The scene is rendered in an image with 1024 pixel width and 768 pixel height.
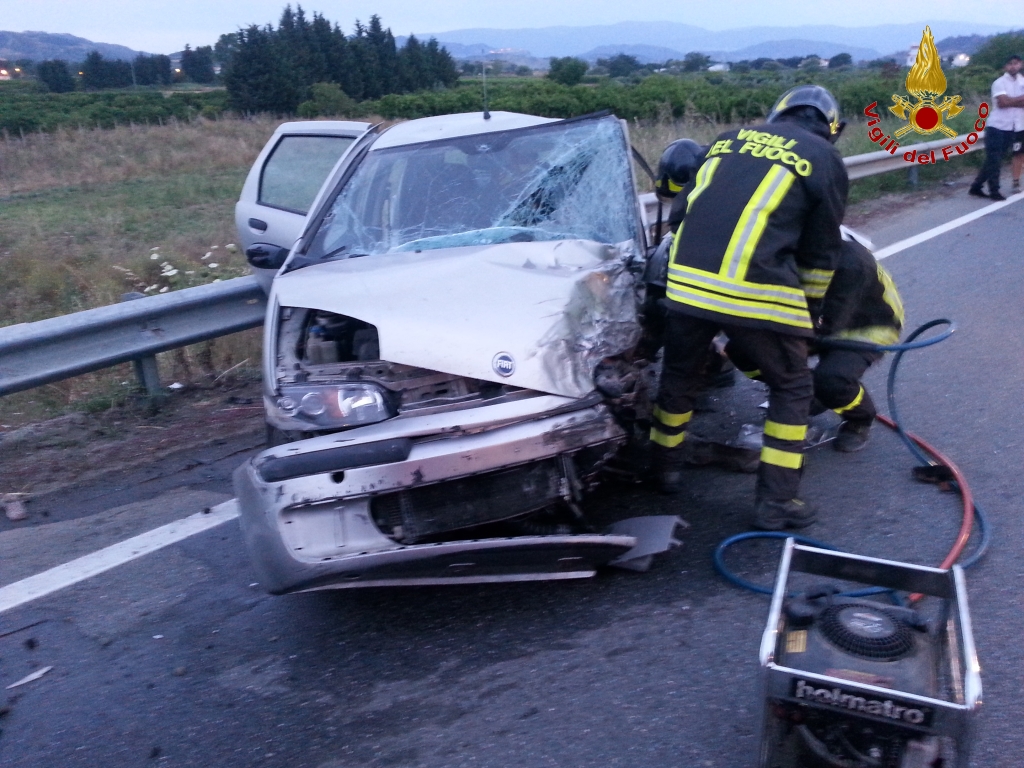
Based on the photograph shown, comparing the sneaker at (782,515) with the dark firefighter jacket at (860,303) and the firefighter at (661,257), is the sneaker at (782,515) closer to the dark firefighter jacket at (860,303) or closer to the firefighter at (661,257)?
the firefighter at (661,257)

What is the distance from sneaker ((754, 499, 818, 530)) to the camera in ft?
12.7

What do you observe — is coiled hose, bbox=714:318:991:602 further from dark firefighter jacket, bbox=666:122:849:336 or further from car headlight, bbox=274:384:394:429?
car headlight, bbox=274:384:394:429

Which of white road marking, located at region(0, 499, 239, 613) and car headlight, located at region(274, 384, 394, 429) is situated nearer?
car headlight, located at region(274, 384, 394, 429)

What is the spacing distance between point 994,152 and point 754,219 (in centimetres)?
961

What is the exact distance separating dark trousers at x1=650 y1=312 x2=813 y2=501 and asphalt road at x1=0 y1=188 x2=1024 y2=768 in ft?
0.95

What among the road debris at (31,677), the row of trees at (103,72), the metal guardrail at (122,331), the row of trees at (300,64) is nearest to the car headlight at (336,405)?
the road debris at (31,677)

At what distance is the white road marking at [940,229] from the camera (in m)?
8.97

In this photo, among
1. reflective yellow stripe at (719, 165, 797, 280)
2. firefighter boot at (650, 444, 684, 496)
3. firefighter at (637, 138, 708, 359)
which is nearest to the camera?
reflective yellow stripe at (719, 165, 797, 280)

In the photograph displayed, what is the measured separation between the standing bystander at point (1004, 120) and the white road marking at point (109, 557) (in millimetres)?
10733

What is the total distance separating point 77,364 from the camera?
5.16 metres

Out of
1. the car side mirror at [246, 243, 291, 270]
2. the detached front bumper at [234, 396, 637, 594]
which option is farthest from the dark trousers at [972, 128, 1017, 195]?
the detached front bumper at [234, 396, 637, 594]

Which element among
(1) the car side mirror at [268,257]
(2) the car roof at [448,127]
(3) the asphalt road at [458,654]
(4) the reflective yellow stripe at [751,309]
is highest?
(2) the car roof at [448,127]

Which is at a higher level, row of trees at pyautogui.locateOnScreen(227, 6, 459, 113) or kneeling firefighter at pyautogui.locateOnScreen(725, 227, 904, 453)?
row of trees at pyautogui.locateOnScreen(227, 6, 459, 113)

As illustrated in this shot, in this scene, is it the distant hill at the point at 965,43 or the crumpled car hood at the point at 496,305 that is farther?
the distant hill at the point at 965,43
